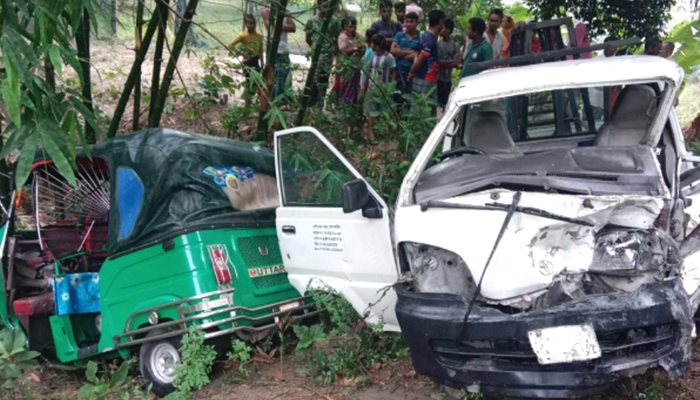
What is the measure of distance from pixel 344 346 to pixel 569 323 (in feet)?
6.58

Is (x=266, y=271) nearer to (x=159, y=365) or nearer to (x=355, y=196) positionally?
(x=159, y=365)

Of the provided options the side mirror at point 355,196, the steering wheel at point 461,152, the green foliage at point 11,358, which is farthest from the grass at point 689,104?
the green foliage at point 11,358

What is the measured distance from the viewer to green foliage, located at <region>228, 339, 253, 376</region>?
5328 millimetres

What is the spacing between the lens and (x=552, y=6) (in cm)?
916

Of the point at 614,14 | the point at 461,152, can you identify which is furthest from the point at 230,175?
the point at 614,14

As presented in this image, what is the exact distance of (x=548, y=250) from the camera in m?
3.97

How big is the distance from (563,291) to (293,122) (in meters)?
A: 5.75

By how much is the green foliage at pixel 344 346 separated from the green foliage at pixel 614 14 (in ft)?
17.6

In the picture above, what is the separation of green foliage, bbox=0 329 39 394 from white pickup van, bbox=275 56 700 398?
7.96 ft

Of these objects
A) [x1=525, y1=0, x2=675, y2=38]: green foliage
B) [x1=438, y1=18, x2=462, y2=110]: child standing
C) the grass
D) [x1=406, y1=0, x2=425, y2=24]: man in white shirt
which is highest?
[x1=406, y1=0, x2=425, y2=24]: man in white shirt

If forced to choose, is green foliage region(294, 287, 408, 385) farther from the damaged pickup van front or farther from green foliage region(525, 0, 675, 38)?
green foliage region(525, 0, 675, 38)

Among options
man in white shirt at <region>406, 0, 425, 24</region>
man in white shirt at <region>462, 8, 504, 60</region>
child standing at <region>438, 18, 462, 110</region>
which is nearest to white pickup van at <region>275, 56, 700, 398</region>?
man in white shirt at <region>462, 8, 504, 60</region>

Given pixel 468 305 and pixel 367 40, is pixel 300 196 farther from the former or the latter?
pixel 367 40

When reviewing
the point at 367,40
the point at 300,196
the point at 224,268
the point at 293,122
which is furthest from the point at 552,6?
the point at 224,268
